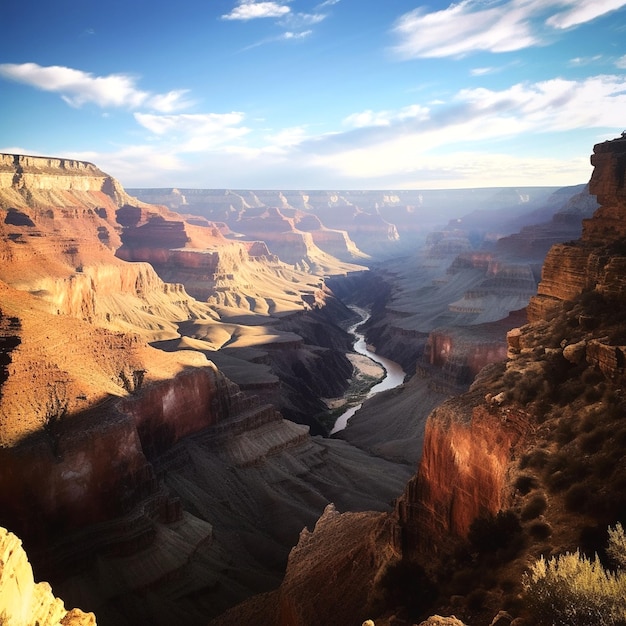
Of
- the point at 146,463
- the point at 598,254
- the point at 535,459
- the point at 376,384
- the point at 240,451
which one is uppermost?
the point at 598,254

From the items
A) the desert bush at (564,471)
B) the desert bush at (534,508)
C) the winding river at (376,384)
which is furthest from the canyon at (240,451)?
the winding river at (376,384)

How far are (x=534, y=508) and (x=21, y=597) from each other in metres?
12.2

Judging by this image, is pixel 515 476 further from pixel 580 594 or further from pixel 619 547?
pixel 580 594

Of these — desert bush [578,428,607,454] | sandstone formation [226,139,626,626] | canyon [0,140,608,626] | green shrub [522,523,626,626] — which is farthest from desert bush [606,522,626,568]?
desert bush [578,428,607,454]

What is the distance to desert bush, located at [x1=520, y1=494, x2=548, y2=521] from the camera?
1401 centimetres

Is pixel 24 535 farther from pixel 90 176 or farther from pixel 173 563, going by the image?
pixel 90 176

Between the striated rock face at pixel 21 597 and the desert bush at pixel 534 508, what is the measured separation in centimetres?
1150

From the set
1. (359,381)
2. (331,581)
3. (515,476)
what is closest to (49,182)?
(359,381)

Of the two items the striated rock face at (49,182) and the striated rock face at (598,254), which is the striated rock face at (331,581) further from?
the striated rock face at (49,182)

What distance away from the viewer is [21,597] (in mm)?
12352

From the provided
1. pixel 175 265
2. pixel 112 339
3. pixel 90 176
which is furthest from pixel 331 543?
pixel 90 176

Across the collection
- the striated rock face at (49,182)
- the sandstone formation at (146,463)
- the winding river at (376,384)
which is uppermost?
the striated rock face at (49,182)

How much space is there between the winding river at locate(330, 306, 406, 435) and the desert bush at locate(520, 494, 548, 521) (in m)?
50.6

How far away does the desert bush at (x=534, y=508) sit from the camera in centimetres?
1401
